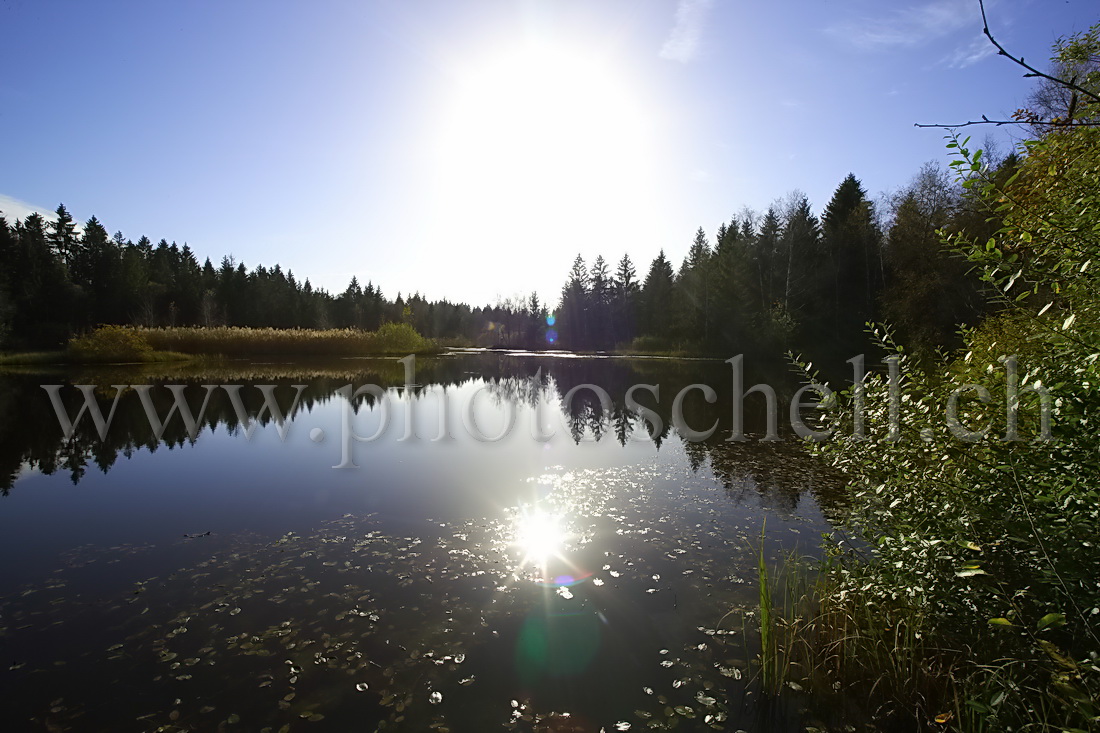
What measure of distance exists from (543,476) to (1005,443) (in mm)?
7911

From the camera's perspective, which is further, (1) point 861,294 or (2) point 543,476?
(1) point 861,294

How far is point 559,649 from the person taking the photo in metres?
4.90

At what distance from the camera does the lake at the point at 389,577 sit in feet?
13.4

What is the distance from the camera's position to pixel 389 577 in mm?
6055

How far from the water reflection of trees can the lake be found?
6.2 inches

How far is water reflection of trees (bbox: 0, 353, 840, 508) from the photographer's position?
35.6ft

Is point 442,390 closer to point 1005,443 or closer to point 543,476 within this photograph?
point 543,476

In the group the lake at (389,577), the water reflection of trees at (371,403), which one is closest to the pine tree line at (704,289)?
the water reflection of trees at (371,403)

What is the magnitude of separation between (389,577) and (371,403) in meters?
13.9

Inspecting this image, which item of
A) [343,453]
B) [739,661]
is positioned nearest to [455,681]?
[739,661]

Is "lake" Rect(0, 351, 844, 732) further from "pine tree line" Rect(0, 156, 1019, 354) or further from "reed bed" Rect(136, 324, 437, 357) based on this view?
"reed bed" Rect(136, 324, 437, 357)

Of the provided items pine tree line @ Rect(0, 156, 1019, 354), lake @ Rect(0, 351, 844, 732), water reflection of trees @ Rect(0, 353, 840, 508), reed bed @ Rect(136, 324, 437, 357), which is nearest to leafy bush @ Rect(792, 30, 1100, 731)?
lake @ Rect(0, 351, 844, 732)

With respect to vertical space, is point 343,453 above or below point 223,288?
below

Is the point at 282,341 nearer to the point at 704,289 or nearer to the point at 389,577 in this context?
the point at 704,289
